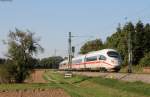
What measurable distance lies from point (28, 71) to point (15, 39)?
4879 mm

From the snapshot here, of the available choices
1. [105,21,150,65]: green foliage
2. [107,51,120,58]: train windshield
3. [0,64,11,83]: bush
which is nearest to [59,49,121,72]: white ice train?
[107,51,120,58]: train windshield

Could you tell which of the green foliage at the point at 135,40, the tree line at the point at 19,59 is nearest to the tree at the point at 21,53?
the tree line at the point at 19,59

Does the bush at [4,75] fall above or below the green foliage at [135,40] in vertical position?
below

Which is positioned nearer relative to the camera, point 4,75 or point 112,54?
point 4,75

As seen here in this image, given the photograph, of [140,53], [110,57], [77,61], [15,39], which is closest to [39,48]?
[15,39]

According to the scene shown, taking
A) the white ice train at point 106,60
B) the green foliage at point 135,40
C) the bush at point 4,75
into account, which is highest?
the green foliage at point 135,40

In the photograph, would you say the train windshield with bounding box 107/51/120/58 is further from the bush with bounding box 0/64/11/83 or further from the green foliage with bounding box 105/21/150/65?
the green foliage with bounding box 105/21/150/65

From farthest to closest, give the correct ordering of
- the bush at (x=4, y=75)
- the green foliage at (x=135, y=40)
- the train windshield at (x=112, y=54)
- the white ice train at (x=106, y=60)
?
the green foliage at (x=135, y=40), the train windshield at (x=112, y=54), the white ice train at (x=106, y=60), the bush at (x=4, y=75)

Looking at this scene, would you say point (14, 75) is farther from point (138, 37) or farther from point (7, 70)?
point (138, 37)

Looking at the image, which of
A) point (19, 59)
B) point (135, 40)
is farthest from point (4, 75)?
point (135, 40)

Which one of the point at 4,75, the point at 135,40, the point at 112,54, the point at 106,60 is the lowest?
the point at 4,75

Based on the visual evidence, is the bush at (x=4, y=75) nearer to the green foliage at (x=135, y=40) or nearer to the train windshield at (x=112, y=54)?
the train windshield at (x=112, y=54)

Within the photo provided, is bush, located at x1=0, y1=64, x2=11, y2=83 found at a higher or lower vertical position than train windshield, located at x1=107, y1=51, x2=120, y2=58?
lower

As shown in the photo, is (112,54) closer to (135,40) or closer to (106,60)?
(106,60)
